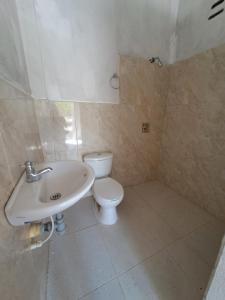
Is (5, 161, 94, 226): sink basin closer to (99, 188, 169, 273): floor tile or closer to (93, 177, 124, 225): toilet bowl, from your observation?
(93, 177, 124, 225): toilet bowl

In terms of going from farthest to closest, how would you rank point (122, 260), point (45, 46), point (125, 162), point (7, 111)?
point (125, 162)
point (45, 46)
point (122, 260)
point (7, 111)

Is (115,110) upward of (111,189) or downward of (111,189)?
upward

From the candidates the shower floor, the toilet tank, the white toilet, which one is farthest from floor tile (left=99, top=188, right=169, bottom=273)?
the toilet tank

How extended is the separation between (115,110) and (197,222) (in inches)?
62.6

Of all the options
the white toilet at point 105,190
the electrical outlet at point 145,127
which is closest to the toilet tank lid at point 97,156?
the white toilet at point 105,190

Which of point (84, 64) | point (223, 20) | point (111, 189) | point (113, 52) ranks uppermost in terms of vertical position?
point (223, 20)

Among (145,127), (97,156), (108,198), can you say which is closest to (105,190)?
(108,198)

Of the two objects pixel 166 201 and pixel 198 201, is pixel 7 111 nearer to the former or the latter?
pixel 166 201

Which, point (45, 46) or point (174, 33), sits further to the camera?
point (174, 33)

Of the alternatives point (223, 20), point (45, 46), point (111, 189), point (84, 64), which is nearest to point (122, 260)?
point (111, 189)

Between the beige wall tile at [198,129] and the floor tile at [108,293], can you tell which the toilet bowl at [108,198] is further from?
the beige wall tile at [198,129]

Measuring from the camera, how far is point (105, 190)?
1398 millimetres

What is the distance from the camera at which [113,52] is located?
4.79 feet

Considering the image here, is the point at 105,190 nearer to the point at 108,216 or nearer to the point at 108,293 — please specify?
the point at 108,216
